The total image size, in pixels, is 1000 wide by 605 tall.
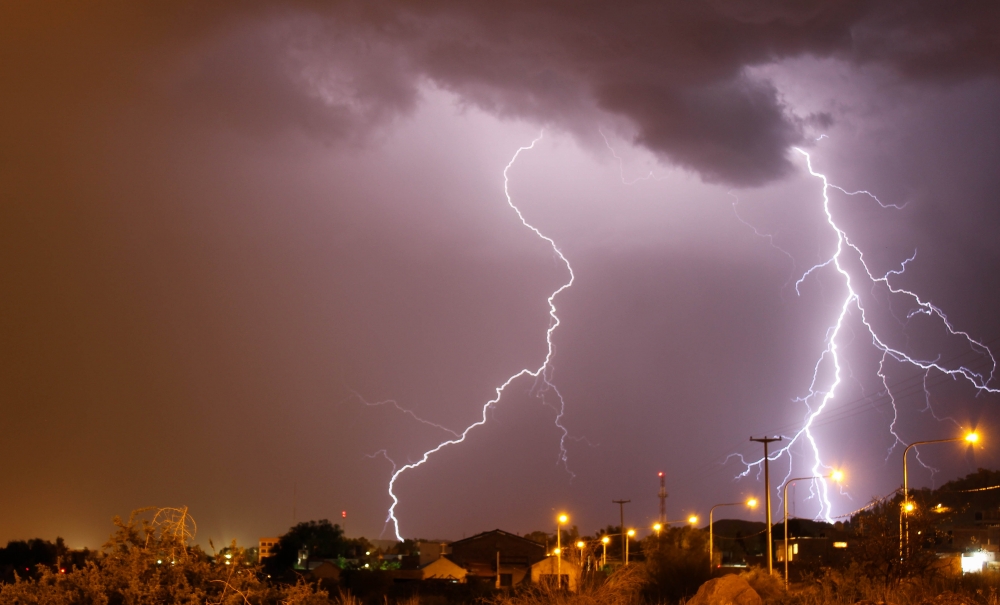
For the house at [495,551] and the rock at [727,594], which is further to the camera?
the house at [495,551]

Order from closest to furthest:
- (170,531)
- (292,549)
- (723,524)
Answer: (170,531) < (292,549) < (723,524)

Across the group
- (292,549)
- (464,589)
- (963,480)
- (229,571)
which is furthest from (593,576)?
(963,480)

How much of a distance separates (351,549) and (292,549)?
8.49m

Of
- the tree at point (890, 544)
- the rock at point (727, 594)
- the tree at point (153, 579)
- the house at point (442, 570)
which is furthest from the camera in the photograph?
the house at point (442, 570)

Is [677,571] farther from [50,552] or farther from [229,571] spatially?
[50,552]

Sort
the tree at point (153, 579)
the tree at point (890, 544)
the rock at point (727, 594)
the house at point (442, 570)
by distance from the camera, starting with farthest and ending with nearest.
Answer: the house at point (442, 570)
the tree at point (890, 544)
the rock at point (727, 594)
the tree at point (153, 579)

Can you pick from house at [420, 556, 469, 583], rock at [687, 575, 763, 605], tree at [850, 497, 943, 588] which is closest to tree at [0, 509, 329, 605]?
rock at [687, 575, 763, 605]

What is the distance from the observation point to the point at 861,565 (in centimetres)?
2541

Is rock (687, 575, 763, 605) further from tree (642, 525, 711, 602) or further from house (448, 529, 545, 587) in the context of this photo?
house (448, 529, 545, 587)

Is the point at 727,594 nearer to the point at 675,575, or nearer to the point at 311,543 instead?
the point at 675,575

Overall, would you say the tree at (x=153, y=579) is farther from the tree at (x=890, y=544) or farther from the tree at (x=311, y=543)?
the tree at (x=311, y=543)

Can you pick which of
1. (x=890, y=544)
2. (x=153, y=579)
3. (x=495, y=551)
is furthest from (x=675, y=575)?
(x=495, y=551)

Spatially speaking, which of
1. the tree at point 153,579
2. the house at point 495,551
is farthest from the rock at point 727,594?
the house at point 495,551

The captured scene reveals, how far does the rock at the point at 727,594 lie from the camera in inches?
683
